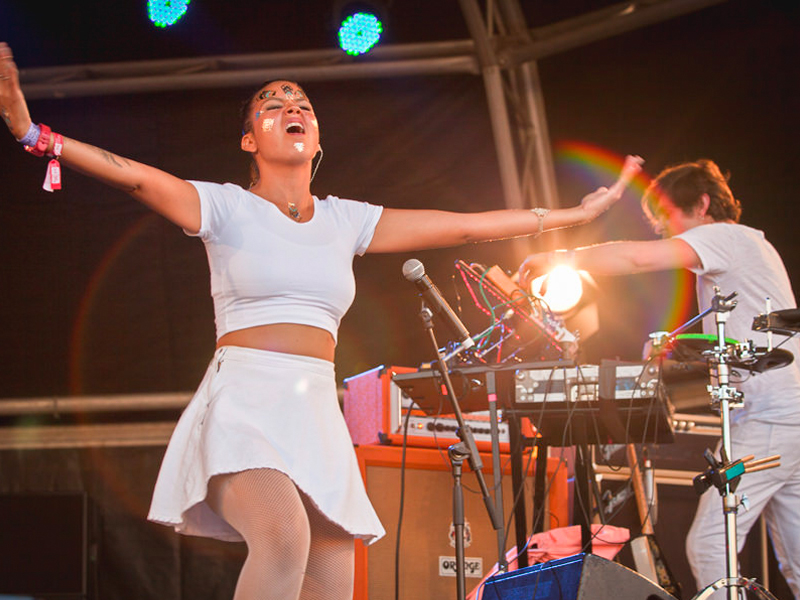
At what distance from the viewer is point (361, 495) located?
241 centimetres

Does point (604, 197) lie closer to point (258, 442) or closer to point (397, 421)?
point (258, 442)

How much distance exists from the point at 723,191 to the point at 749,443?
4.26 ft

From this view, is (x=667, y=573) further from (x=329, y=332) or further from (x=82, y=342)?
(x=82, y=342)

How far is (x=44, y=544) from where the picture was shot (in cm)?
542

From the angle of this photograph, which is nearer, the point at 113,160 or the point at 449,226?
the point at 113,160

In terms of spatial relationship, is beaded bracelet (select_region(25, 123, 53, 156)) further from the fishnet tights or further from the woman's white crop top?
the fishnet tights

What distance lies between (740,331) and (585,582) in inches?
61.5

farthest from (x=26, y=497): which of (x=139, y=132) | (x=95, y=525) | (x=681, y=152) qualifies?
(x=681, y=152)

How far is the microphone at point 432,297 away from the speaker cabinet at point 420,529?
5.30ft

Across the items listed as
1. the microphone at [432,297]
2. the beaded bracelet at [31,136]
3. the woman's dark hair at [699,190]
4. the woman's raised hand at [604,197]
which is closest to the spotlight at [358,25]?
the woman's dark hair at [699,190]

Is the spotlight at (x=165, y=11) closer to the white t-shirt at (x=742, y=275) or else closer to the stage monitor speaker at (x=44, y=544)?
the stage monitor speaker at (x=44, y=544)

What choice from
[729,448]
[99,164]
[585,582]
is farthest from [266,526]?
[729,448]

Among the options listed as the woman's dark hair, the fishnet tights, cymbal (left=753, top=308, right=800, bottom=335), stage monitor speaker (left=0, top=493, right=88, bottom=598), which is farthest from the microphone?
stage monitor speaker (left=0, top=493, right=88, bottom=598)

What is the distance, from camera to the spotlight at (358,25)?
18.3 ft
